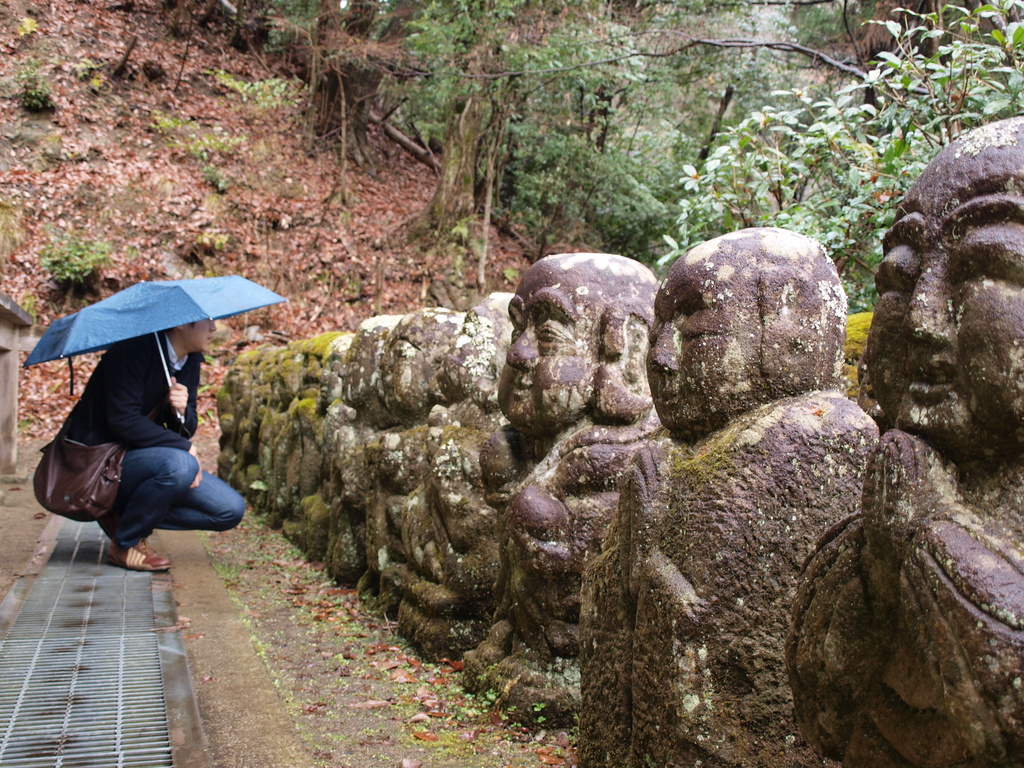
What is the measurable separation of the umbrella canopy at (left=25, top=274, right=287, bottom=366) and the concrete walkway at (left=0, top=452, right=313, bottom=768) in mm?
1502

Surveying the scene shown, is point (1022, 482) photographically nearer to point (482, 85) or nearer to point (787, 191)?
point (787, 191)

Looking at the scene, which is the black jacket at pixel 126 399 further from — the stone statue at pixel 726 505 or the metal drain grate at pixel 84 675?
the stone statue at pixel 726 505

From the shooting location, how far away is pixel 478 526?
15.0ft

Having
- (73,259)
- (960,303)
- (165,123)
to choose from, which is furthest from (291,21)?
(960,303)

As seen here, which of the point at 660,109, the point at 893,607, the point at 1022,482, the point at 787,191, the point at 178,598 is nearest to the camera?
the point at 1022,482

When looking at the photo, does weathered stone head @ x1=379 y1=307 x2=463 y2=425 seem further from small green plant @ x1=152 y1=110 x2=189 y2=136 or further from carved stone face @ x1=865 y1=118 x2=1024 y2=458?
small green plant @ x1=152 y1=110 x2=189 y2=136

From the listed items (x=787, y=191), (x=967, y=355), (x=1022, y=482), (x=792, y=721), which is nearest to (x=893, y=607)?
(x=1022, y=482)

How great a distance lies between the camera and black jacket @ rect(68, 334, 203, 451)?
19.9 ft

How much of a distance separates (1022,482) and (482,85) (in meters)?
14.2

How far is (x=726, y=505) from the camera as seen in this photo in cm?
244

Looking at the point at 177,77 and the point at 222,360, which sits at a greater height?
the point at 177,77

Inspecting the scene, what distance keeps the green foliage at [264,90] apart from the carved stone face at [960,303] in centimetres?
1973

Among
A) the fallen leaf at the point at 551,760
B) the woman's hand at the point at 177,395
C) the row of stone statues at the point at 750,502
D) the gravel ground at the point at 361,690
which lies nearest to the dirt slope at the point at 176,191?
the woman's hand at the point at 177,395

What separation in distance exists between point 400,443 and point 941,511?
4231 millimetres
